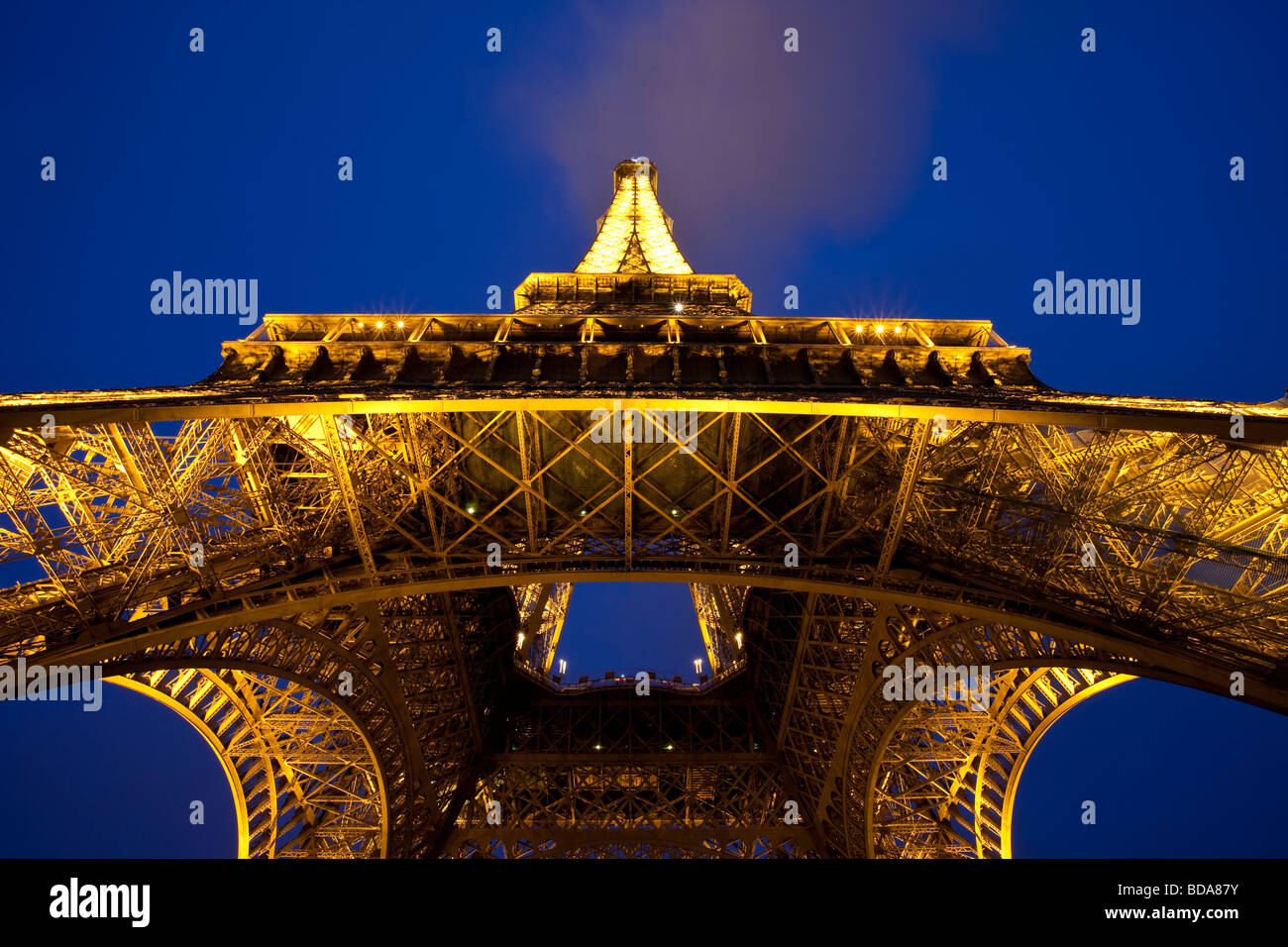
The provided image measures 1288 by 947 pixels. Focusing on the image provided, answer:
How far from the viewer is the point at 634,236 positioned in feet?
144

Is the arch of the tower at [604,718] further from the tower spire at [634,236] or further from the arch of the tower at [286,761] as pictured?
the tower spire at [634,236]

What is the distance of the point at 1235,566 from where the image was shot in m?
9.95

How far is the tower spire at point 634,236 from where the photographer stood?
38938mm

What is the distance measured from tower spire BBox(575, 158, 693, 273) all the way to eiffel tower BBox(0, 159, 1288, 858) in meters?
13.3

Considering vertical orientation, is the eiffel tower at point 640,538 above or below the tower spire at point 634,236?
below

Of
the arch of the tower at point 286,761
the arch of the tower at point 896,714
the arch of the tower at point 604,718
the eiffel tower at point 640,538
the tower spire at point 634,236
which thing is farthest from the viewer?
the tower spire at point 634,236

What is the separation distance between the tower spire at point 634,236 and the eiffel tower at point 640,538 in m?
13.3

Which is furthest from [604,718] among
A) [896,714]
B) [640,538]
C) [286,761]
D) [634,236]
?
[634,236]

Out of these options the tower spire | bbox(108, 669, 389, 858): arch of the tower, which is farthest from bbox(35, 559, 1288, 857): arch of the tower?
the tower spire

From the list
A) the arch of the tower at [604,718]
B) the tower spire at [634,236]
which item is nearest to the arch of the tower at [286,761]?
the arch of the tower at [604,718]

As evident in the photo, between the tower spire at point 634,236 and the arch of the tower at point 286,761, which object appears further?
the tower spire at point 634,236
